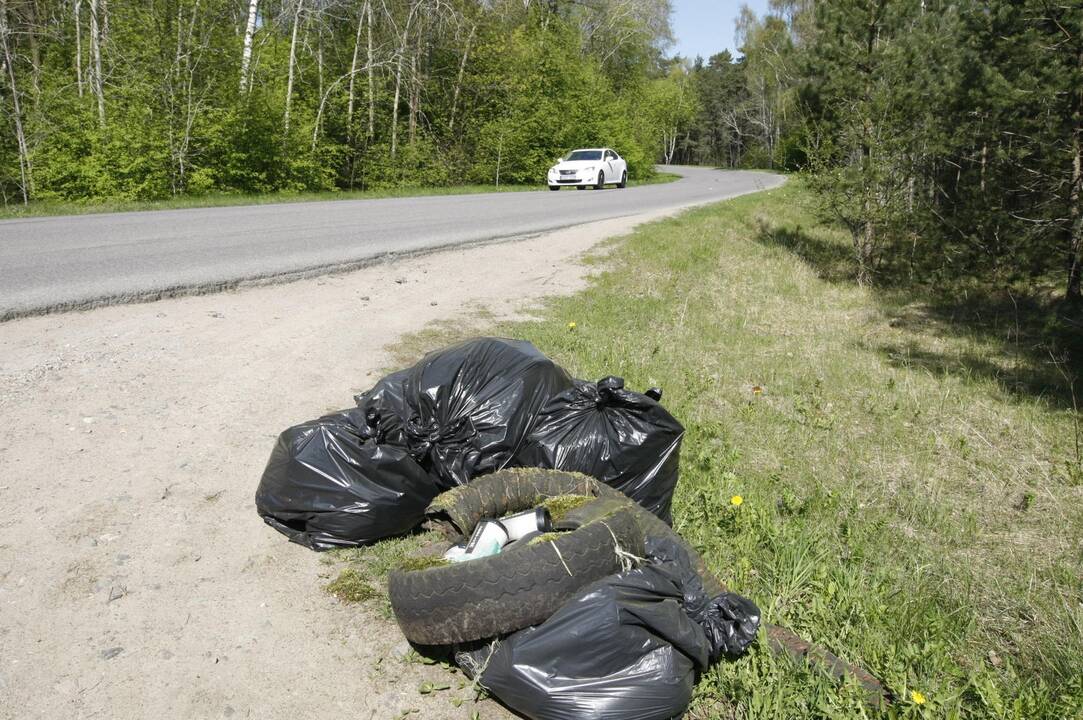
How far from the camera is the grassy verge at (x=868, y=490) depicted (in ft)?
8.24

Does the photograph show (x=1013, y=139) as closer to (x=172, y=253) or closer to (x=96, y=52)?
(x=172, y=253)

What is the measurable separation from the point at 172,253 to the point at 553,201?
1250 centimetres

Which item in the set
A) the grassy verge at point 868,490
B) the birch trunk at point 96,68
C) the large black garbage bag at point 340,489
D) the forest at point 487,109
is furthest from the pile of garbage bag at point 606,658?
the birch trunk at point 96,68

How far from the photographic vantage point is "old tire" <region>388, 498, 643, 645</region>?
2.33 meters

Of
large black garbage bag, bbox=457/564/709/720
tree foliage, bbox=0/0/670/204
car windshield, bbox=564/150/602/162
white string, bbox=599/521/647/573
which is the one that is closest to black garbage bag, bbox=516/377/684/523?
white string, bbox=599/521/647/573

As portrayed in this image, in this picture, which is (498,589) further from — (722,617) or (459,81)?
(459,81)

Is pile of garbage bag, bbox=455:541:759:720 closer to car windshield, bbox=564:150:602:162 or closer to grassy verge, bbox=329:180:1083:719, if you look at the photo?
grassy verge, bbox=329:180:1083:719

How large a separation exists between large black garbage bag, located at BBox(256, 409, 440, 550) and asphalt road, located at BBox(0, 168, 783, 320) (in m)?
3.76

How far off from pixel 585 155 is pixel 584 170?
142 centimetres

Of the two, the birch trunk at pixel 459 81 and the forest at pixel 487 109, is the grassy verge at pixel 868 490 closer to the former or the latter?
the forest at pixel 487 109

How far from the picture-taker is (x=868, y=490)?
417cm

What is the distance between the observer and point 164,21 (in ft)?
53.0

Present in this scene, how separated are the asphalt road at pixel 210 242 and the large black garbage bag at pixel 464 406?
12.8ft

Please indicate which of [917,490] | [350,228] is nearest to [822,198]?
[350,228]
